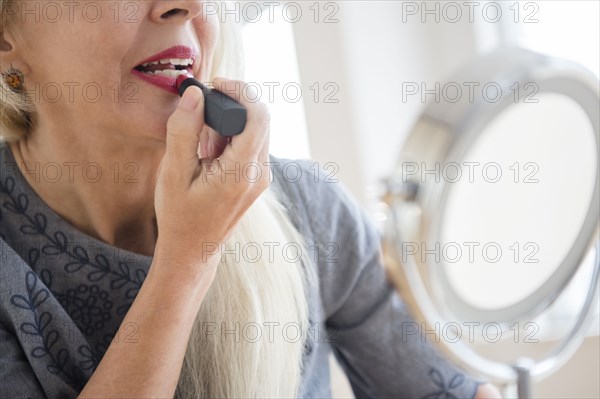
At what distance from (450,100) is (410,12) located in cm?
106

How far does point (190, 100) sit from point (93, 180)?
0.29 m

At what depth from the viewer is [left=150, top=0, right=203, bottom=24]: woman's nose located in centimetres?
74

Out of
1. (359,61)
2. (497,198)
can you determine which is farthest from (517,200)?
(359,61)

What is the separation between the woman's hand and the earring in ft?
0.85

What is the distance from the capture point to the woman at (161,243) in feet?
2.18

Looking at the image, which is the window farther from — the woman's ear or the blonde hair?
the woman's ear

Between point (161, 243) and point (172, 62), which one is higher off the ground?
point (172, 62)

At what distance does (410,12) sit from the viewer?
139cm

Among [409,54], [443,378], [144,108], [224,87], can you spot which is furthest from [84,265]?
[409,54]

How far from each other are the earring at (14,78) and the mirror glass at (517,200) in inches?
22.3

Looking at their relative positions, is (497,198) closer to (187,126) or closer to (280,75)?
(187,126)

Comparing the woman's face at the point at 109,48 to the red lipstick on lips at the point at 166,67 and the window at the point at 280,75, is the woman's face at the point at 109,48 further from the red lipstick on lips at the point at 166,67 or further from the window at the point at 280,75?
the window at the point at 280,75

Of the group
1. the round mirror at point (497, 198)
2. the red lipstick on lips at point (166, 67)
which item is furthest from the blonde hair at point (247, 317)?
the round mirror at point (497, 198)

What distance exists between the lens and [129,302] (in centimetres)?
83
